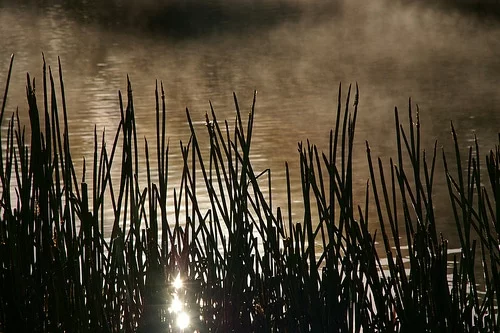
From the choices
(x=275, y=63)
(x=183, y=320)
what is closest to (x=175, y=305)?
→ (x=183, y=320)

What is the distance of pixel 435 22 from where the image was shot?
14.4 m

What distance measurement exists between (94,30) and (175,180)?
31.3ft

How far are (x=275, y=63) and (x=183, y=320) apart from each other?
9.19 m

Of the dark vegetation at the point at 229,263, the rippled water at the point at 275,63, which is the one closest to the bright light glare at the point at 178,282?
the dark vegetation at the point at 229,263

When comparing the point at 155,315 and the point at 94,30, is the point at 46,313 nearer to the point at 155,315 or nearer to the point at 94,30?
the point at 155,315

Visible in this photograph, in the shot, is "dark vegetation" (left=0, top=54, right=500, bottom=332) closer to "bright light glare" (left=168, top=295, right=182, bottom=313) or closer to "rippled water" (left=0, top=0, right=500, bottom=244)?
"bright light glare" (left=168, top=295, right=182, bottom=313)

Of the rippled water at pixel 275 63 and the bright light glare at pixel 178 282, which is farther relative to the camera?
the rippled water at pixel 275 63

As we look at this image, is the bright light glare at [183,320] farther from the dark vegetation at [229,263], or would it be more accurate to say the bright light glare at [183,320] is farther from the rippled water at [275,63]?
the rippled water at [275,63]

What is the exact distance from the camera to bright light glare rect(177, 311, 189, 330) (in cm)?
150

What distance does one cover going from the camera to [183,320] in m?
1.51

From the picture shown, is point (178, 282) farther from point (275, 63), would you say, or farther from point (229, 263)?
point (275, 63)

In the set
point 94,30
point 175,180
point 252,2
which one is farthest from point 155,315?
point 252,2

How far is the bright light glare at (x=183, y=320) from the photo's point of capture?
1495 mm

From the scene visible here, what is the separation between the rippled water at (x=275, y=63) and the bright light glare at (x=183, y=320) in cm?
290
